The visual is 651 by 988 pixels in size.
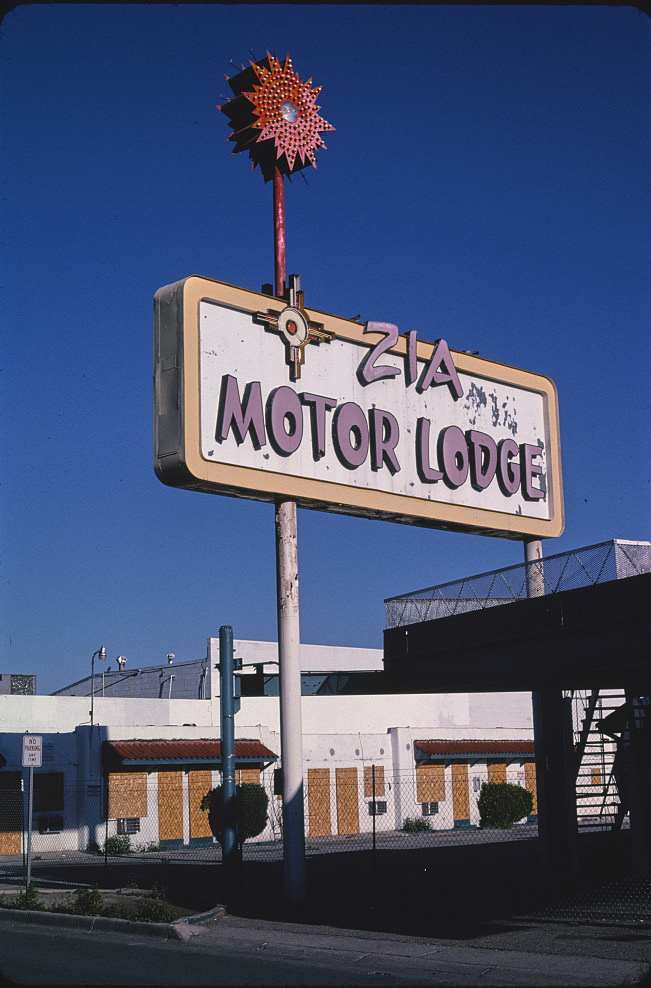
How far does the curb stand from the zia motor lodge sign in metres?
7.22

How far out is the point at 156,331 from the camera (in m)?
19.5

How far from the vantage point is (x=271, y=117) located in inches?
853

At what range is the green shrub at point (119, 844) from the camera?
35.4 m

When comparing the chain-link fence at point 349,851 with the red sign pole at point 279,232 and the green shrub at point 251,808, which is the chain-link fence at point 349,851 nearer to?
the green shrub at point 251,808

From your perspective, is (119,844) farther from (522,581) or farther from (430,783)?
(522,581)

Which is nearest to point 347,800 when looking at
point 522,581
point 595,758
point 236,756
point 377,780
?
point 377,780

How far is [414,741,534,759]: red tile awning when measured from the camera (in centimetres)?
4494

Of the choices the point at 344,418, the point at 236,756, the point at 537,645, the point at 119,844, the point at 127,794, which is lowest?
the point at 119,844

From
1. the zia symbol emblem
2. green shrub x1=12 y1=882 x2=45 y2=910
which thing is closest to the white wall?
green shrub x1=12 y1=882 x2=45 y2=910

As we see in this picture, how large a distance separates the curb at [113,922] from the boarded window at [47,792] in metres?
18.9

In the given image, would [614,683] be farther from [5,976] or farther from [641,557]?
[5,976]

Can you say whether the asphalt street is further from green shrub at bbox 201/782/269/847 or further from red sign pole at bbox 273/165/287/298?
green shrub at bbox 201/782/269/847

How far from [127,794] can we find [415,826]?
12.8 metres

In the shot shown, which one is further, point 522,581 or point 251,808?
point 251,808
